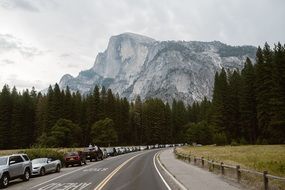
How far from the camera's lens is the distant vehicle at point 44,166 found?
29.1 meters

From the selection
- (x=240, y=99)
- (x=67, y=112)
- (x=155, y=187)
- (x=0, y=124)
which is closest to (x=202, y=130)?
(x=240, y=99)

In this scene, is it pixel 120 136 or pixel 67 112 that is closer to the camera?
pixel 67 112

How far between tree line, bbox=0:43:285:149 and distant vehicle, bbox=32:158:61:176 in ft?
152

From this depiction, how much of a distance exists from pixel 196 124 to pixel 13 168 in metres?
91.7

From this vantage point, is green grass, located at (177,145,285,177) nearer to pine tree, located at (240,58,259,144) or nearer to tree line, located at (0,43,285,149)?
tree line, located at (0,43,285,149)

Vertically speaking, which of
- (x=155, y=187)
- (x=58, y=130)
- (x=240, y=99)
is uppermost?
(x=240, y=99)

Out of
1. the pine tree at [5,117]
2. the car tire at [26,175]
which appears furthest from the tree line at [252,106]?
the car tire at [26,175]

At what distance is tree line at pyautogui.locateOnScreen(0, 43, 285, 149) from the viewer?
76.6m

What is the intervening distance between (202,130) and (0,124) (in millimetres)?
53951

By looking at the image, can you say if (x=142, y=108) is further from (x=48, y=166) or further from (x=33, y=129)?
(x=48, y=166)

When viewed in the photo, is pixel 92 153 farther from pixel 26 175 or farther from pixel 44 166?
pixel 26 175

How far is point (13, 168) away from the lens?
23.3 m

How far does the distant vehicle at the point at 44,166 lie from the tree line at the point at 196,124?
46.2m

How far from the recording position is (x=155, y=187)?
742 inches
